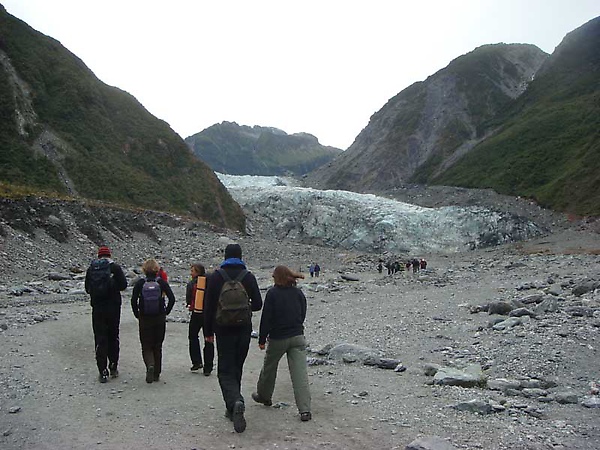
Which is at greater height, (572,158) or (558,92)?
(558,92)

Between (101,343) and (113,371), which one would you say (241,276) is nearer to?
(101,343)

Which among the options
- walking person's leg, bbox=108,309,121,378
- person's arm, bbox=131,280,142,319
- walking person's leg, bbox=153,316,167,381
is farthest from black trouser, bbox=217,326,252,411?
walking person's leg, bbox=108,309,121,378

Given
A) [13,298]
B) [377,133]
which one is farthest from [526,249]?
[377,133]

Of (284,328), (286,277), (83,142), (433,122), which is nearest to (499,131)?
(433,122)

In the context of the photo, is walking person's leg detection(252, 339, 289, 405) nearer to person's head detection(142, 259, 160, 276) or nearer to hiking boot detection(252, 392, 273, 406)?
hiking boot detection(252, 392, 273, 406)

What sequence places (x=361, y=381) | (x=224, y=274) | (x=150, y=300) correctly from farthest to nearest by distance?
(x=361, y=381) → (x=150, y=300) → (x=224, y=274)

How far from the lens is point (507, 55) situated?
14425 centimetres

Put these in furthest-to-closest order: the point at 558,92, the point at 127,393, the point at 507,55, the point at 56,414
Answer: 1. the point at 507,55
2. the point at 558,92
3. the point at 127,393
4. the point at 56,414

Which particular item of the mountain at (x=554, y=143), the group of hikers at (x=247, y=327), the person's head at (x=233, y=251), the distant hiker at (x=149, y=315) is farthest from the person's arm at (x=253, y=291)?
the mountain at (x=554, y=143)

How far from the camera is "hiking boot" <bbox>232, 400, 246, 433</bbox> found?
6656 mm

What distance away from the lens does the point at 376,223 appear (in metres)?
65.8

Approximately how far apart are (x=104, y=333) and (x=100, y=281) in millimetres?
939

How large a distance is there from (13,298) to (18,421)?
14.3 meters

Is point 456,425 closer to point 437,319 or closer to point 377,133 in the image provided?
point 437,319
